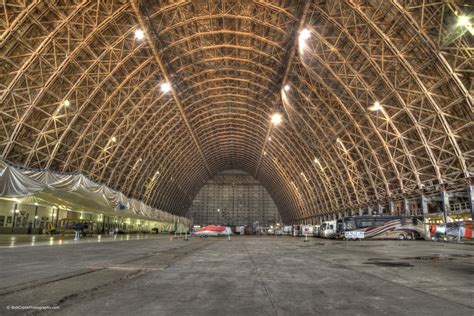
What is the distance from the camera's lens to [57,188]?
2641 cm

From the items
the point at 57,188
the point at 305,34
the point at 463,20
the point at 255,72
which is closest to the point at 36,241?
the point at 57,188

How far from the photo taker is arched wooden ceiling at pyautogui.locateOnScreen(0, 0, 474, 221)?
21.7 meters

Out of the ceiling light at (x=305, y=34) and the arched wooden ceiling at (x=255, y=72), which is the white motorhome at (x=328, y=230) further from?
the ceiling light at (x=305, y=34)

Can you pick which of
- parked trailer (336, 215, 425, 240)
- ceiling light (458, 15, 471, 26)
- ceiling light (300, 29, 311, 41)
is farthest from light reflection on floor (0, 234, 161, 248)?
parked trailer (336, 215, 425, 240)

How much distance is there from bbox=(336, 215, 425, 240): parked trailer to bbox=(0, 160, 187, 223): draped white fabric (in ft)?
95.6

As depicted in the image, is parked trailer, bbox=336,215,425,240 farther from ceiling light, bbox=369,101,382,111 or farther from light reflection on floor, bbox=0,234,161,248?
light reflection on floor, bbox=0,234,161,248

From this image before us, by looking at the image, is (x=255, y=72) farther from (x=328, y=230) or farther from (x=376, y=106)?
(x=328, y=230)

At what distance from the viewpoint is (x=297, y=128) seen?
142 feet

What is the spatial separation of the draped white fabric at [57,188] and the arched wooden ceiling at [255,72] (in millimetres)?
3145

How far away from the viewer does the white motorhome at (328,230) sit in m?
42.7

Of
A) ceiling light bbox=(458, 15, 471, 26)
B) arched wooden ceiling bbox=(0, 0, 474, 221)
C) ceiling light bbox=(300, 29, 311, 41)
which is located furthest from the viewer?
ceiling light bbox=(300, 29, 311, 41)

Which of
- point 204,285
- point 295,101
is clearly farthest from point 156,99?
point 204,285

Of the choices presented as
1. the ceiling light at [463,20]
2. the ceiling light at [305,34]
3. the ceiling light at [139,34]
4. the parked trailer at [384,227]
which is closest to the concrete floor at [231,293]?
the ceiling light at [463,20]

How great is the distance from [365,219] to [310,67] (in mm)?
20154
